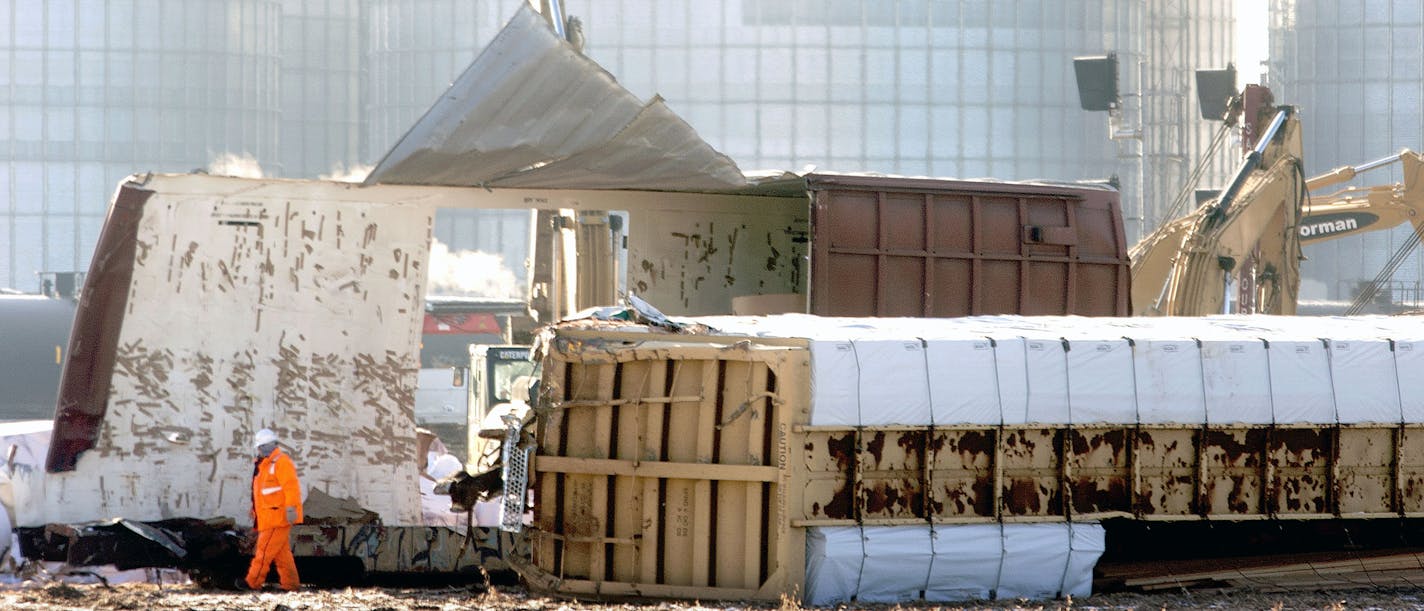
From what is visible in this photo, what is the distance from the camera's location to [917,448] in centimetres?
1070

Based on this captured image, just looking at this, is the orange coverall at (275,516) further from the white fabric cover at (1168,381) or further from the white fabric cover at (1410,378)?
the white fabric cover at (1410,378)

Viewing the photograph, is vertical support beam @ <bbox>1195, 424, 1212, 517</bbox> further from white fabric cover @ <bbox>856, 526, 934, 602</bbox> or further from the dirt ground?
white fabric cover @ <bbox>856, 526, 934, 602</bbox>

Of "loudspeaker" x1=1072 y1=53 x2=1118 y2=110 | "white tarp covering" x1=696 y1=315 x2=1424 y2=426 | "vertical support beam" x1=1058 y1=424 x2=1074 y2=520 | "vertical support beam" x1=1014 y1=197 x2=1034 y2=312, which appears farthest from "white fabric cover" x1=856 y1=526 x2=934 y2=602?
"loudspeaker" x1=1072 y1=53 x2=1118 y2=110

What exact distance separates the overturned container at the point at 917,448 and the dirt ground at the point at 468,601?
9.6 inches

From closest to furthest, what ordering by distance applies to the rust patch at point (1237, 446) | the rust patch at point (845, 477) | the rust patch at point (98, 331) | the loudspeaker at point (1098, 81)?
the rust patch at point (845, 477)
the rust patch at point (1237, 446)
the rust patch at point (98, 331)
the loudspeaker at point (1098, 81)

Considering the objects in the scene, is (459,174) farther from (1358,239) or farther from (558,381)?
(1358,239)

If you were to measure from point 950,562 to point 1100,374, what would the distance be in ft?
5.06

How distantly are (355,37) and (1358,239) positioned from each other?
36457mm

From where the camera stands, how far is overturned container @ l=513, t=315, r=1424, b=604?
10.5m

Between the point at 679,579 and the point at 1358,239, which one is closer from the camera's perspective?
the point at 679,579

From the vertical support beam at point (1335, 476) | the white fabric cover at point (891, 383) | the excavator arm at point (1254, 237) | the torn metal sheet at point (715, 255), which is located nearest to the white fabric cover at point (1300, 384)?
the vertical support beam at point (1335, 476)

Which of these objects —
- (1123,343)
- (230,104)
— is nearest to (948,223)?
(1123,343)

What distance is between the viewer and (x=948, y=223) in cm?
1508

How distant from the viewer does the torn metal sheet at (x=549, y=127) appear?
13.5m
